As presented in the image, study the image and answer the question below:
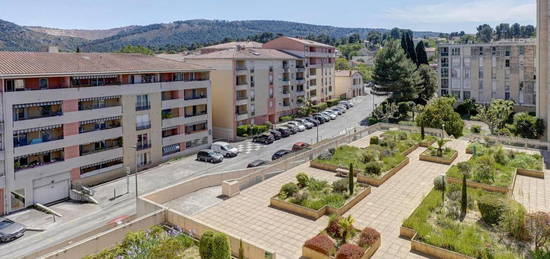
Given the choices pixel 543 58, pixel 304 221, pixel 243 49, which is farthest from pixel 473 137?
pixel 243 49

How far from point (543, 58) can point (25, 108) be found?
64.7m

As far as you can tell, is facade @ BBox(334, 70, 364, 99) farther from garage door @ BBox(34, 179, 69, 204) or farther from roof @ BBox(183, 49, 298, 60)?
garage door @ BBox(34, 179, 69, 204)

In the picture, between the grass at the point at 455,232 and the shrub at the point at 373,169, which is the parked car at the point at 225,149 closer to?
the shrub at the point at 373,169

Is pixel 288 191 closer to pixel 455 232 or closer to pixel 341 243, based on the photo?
pixel 341 243

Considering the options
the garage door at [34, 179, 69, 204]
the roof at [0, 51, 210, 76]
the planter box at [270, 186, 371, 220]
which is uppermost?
the roof at [0, 51, 210, 76]

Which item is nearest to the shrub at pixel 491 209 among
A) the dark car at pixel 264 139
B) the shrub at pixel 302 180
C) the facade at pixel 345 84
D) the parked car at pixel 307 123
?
the shrub at pixel 302 180

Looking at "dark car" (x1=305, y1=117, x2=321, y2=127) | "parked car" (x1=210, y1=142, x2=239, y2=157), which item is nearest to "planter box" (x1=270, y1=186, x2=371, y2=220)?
"parked car" (x1=210, y1=142, x2=239, y2=157)

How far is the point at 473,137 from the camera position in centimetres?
4928

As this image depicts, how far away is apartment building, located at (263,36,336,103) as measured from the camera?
294 ft

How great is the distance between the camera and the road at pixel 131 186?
33.7m

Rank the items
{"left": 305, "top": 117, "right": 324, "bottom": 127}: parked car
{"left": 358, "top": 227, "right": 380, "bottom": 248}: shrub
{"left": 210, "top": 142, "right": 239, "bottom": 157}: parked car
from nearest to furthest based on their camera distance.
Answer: {"left": 358, "top": 227, "right": 380, "bottom": 248}: shrub < {"left": 210, "top": 142, "right": 239, "bottom": 157}: parked car < {"left": 305, "top": 117, "right": 324, "bottom": 127}: parked car

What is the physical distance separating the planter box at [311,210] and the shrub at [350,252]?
577 centimetres

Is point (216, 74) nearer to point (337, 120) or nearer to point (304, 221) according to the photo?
point (337, 120)

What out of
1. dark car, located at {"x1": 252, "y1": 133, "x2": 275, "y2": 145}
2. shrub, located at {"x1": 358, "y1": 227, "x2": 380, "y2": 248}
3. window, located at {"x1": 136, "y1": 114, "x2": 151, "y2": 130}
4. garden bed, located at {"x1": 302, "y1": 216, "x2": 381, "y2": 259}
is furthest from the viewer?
dark car, located at {"x1": 252, "y1": 133, "x2": 275, "y2": 145}
